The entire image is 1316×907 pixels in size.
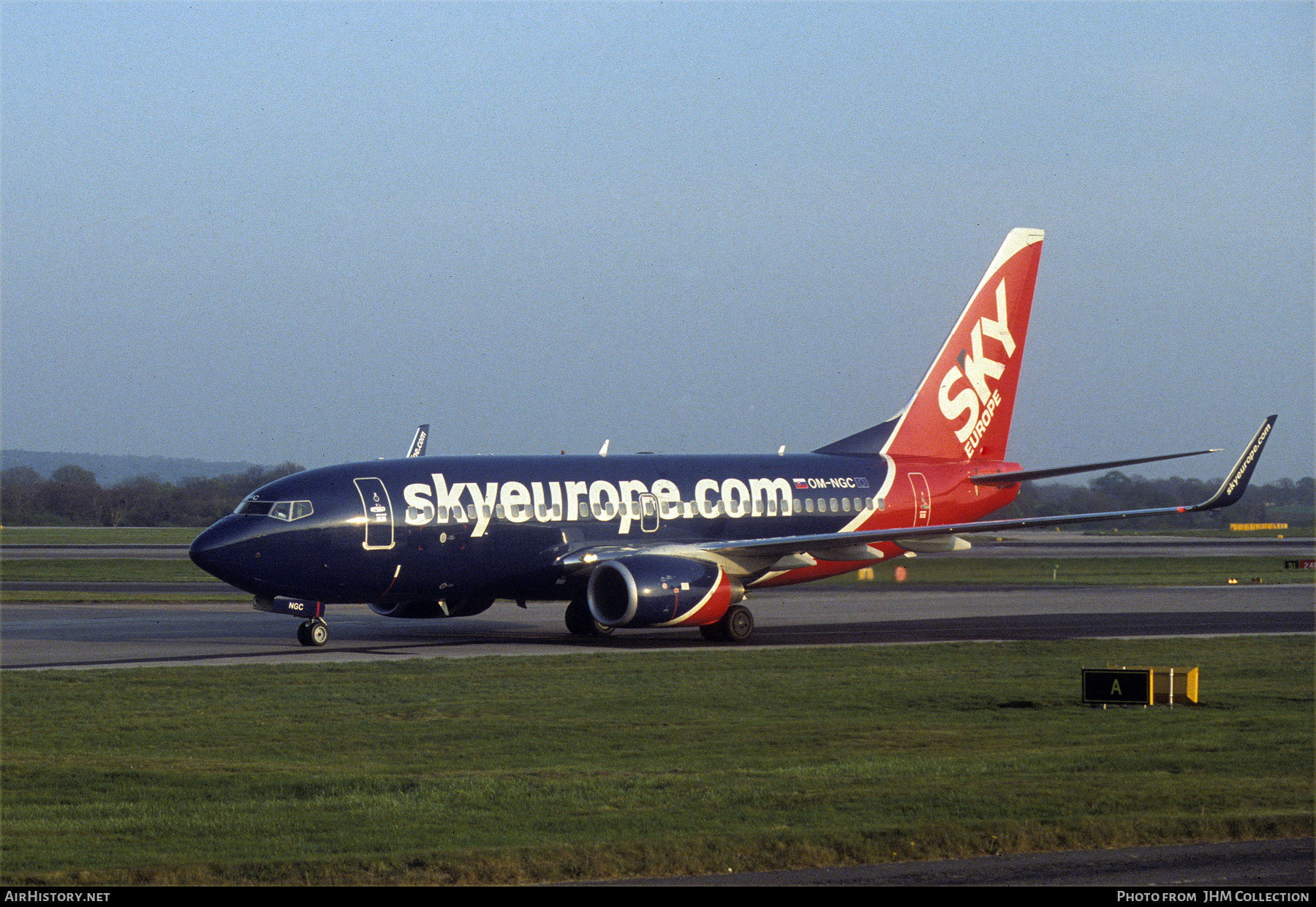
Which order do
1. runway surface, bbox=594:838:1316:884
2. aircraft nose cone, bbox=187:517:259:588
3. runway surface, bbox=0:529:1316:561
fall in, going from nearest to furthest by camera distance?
1. runway surface, bbox=594:838:1316:884
2. aircraft nose cone, bbox=187:517:259:588
3. runway surface, bbox=0:529:1316:561

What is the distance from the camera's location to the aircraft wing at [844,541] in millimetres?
34562

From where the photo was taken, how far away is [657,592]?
107 ft

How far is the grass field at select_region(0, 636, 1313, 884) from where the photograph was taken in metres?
12.8

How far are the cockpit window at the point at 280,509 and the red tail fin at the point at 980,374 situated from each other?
16.8m

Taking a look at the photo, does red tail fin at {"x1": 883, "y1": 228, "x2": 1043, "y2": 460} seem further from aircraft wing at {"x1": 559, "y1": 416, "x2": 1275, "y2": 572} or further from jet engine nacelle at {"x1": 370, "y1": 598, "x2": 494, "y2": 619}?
jet engine nacelle at {"x1": 370, "y1": 598, "x2": 494, "y2": 619}

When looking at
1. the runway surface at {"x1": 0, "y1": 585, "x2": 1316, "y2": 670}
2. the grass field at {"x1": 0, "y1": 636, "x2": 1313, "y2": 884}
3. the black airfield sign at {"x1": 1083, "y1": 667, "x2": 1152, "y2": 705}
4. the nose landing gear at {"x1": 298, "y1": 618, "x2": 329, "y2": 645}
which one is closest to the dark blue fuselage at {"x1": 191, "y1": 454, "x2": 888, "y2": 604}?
the nose landing gear at {"x1": 298, "y1": 618, "x2": 329, "y2": 645}

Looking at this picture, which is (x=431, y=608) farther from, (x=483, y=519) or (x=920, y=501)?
(x=920, y=501)

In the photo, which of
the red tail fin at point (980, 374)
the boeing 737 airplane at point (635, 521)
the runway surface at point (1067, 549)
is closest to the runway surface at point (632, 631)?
the boeing 737 airplane at point (635, 521)

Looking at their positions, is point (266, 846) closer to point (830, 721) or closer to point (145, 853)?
point (145, 853)

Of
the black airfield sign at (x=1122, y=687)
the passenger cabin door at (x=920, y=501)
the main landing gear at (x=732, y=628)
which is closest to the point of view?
the black airfield sign at (x=1122, y=687)

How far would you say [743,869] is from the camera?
12133 millimetres

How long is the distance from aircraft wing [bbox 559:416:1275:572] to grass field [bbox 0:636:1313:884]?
675 cm

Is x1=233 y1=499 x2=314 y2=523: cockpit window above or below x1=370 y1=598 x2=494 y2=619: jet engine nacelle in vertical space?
above

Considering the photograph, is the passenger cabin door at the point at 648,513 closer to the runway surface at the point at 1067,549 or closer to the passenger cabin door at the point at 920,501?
the passenger cabin door at the point at 920,501
